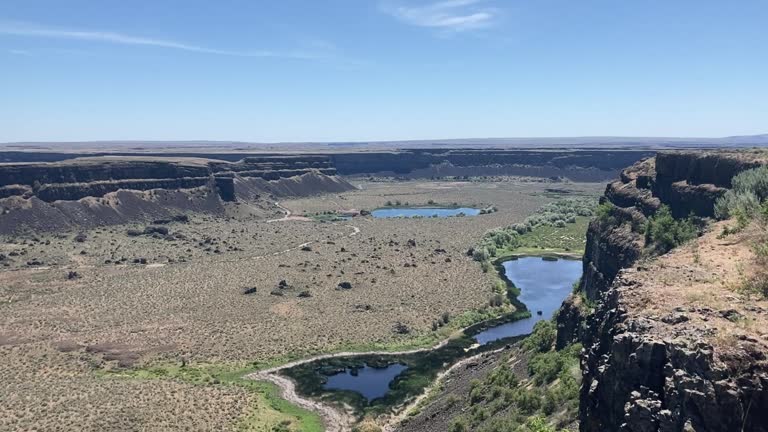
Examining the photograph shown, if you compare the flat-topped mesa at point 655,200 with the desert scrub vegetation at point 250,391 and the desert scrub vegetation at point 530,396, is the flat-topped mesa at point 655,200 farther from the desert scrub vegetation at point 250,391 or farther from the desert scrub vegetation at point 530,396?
the desert scrub vegetation at point 250,391

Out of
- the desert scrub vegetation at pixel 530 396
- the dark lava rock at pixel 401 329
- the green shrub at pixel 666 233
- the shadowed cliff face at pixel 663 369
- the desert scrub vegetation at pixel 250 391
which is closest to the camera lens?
the shadowed cliff face at pixel 663 369

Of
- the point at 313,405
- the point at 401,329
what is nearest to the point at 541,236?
the point at 401,329

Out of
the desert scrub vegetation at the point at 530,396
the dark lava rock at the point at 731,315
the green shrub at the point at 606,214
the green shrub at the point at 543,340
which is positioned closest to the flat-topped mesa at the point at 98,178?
the green shrub at the point at 606,214

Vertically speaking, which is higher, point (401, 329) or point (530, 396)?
point (530, 396)

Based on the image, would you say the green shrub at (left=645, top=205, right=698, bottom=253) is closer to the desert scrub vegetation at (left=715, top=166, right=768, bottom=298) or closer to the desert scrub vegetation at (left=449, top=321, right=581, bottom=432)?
the desert scrub vegetation at (left=715, top=166, right=768, bottom=298)

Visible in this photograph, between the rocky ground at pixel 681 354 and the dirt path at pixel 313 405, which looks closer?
the rocky ground at pixel 681 354

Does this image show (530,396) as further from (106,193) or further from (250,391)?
(106,193)

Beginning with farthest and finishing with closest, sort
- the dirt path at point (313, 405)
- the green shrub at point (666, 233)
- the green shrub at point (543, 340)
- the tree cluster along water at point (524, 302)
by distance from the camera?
the tree cluster along water at point (524, 302) < the green shrub at point (543, 340) < the dirt path at point (313, 405) < the green shrub at point (666, 233)

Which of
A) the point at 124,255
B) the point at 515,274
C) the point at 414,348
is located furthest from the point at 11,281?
the point at 515,274
